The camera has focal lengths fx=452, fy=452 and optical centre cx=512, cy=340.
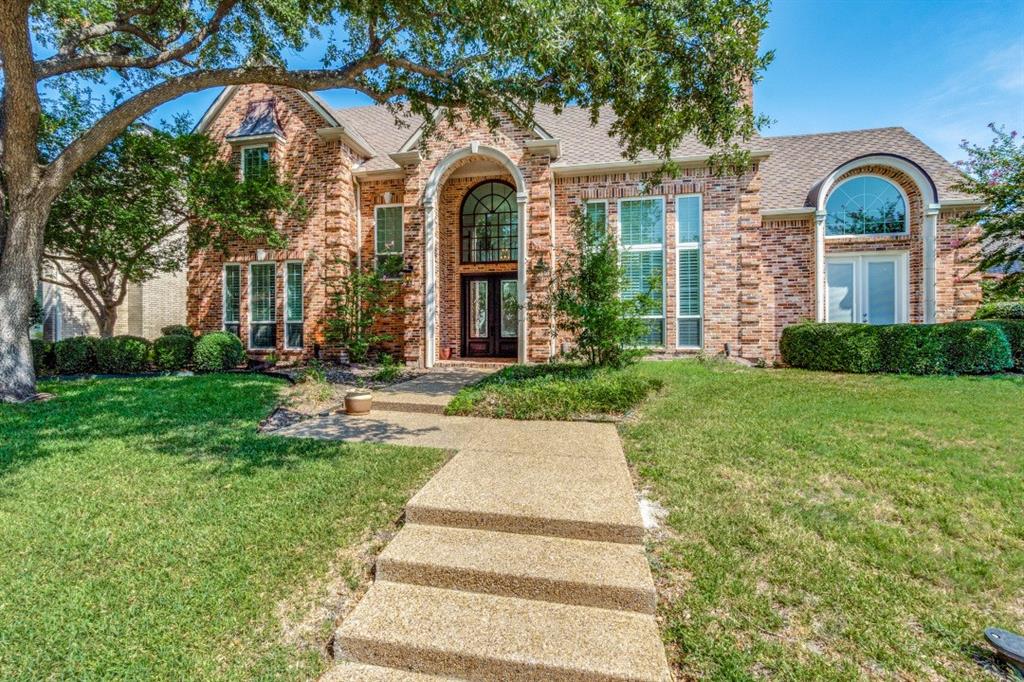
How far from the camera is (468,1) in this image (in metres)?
6.21

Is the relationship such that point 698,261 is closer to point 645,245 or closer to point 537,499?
point 645,245

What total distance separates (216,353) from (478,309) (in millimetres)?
6754

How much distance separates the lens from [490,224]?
42.2 feet

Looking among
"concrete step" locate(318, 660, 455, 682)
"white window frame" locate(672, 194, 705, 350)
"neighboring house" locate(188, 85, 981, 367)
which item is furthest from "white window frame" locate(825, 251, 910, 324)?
"concrete step" locate(318, 660, 455, 682)

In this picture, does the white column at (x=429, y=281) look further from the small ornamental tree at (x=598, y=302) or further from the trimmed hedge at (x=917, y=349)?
the trimmed hedge at (x=917, y=349)

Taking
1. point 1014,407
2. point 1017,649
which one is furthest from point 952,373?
point 1017,649

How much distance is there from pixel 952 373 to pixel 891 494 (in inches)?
305

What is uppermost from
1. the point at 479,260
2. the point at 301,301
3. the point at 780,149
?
the point at 780,149

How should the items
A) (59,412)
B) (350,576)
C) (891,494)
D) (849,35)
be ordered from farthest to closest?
(849,35)
(59,412)
(891,494)
(350,576)

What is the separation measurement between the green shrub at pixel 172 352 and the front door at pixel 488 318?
7.02 meters

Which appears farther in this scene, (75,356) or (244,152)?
(244,152)

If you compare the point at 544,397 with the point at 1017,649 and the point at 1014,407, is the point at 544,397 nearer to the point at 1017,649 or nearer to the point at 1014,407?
the point at 1017,649

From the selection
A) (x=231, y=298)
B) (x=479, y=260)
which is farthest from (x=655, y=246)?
(x=231, y=298)

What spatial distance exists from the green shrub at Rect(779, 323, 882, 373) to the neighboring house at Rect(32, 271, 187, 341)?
18.8 metres
